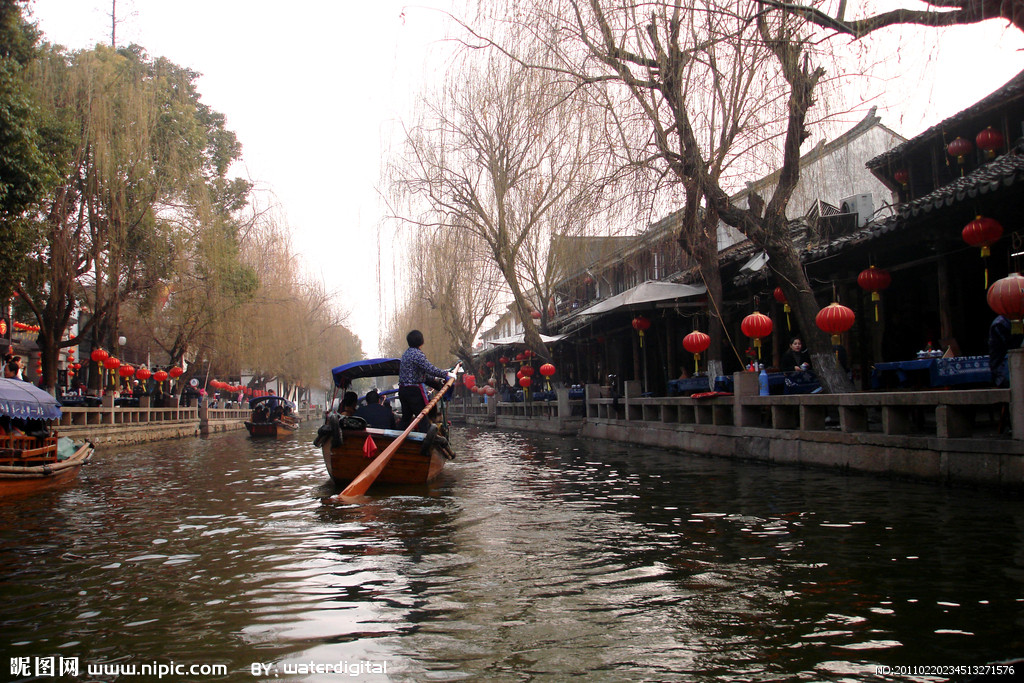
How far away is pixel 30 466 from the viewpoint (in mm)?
8781

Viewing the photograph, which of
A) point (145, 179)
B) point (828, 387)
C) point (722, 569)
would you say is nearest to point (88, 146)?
point (145, 179)

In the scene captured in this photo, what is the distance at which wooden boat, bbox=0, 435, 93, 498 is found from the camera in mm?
8328

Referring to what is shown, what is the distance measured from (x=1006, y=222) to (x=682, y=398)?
530 cm

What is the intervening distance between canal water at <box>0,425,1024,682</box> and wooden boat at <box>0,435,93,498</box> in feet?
2.71

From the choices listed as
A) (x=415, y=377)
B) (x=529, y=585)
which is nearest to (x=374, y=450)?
(x=415, y=377)

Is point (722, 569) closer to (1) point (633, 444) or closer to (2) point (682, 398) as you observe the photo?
(2) point (682, 398)

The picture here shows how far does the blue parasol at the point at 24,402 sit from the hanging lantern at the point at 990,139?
43.4ft

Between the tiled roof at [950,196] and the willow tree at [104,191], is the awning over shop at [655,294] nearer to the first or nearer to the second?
the tiled roof at [950,196]

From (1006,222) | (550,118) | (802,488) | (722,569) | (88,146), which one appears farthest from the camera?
(88,146)

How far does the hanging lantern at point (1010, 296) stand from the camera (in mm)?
6723

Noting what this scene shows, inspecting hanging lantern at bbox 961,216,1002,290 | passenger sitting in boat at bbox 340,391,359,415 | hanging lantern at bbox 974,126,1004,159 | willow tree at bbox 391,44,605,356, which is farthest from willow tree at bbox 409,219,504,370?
hanging lantern at bbox 961,216,1002,290

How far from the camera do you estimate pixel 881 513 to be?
19.0 ft

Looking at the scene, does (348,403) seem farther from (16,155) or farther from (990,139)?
(990,139)

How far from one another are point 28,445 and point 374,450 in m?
4.31
